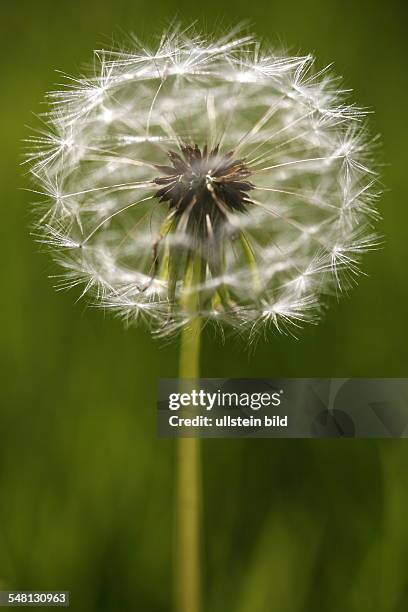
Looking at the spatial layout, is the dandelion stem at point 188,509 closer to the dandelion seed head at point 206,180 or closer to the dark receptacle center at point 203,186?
the dandelion seed head at point 206,180

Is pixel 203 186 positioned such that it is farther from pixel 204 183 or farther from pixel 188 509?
pixel 188 509

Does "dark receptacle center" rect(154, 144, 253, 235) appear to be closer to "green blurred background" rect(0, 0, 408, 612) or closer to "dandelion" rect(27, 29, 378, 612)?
"dandelion" rect(27, 29, 378, 612)

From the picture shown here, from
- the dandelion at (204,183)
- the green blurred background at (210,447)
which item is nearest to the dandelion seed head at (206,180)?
the dandelion at (204,183)

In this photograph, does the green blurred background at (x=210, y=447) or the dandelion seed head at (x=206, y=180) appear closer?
the dandelion seed head at (x=206, y=180)

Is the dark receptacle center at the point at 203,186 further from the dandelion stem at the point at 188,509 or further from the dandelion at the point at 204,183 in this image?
the dandelion stem at the point at 188,509

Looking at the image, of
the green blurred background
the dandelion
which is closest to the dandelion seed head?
the dandelion

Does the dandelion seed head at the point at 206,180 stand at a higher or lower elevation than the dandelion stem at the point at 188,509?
higher

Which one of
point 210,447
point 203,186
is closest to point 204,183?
point 203,186
